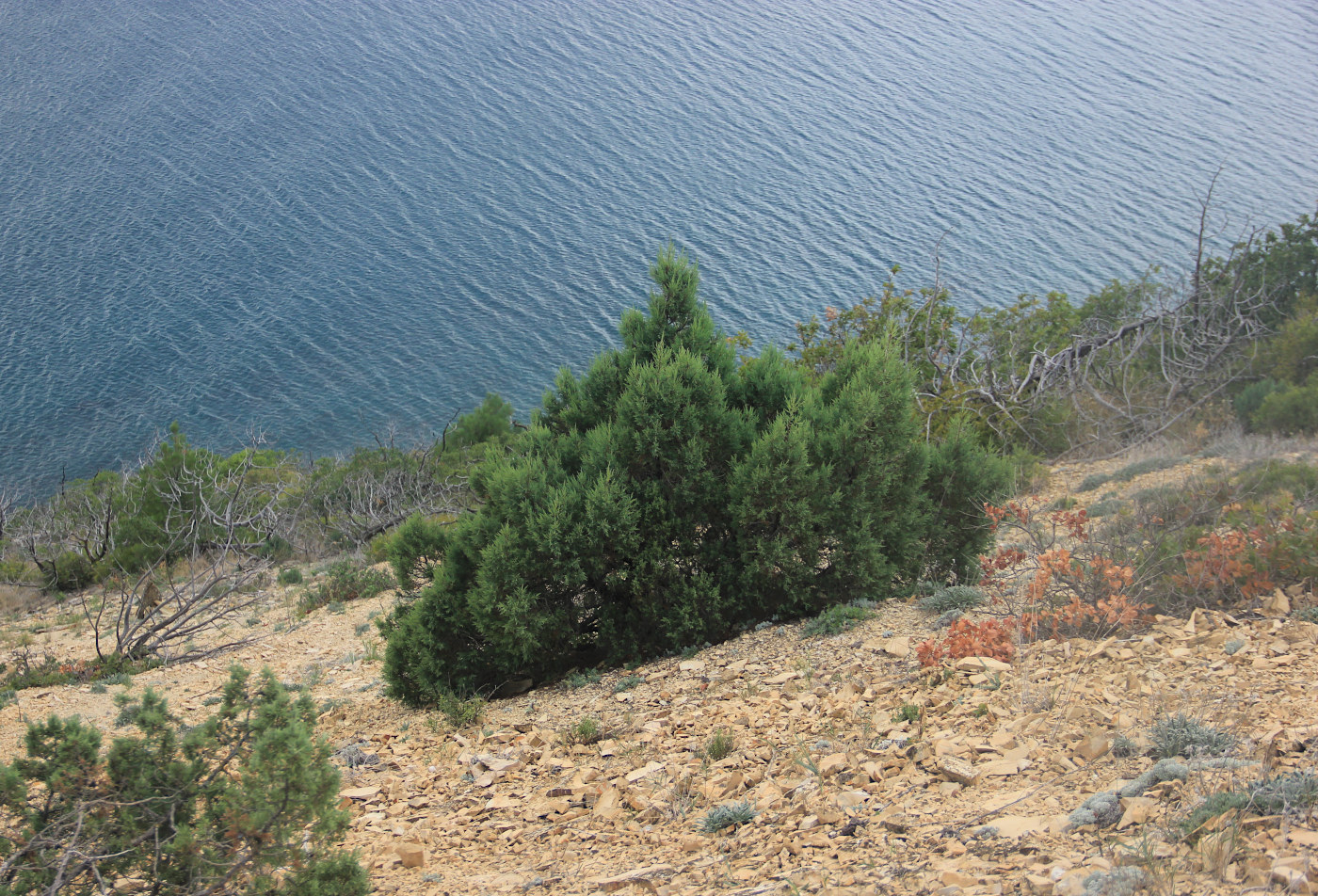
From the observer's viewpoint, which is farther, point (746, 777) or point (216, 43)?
point (216, 43)

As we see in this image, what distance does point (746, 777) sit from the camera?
4977mm

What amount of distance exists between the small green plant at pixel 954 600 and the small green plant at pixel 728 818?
3.26m

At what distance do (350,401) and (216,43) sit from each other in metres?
33.9

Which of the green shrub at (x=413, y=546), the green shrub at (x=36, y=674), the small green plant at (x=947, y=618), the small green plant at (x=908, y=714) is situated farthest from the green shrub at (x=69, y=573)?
the small green plant at (x=908, y=714)

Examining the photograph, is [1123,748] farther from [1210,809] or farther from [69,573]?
[69,573]

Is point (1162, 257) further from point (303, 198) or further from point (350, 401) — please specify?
point (303, 198)

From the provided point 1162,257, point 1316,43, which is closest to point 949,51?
point 1316,43

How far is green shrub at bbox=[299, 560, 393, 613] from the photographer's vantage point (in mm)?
12266

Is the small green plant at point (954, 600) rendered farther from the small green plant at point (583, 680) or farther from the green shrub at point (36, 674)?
the green shrub at point (36, 674)

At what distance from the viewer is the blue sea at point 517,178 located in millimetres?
31359

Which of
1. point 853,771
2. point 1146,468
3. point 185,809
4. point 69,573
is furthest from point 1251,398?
point 69,573

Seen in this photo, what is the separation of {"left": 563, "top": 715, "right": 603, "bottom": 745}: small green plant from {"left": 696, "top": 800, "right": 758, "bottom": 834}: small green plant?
1628 millimetres

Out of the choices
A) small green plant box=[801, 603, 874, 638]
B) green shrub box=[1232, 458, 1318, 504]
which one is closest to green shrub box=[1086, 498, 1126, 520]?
green shrub box=[1232, 458, 1318, 504]

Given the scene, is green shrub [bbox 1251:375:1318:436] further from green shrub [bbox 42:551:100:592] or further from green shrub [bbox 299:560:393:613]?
green shrub [bbox 42:551:100:592]
